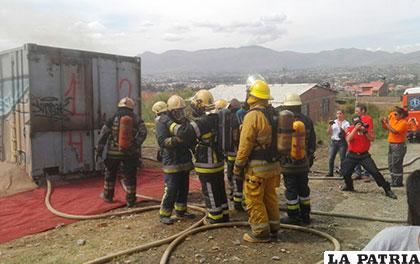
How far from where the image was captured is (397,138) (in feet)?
27.4

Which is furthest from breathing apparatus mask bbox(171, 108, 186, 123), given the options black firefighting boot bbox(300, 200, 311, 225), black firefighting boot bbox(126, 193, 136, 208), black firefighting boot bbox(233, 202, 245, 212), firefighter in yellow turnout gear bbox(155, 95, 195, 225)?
black firefighting boot bbox(300, 200, 311, 225)

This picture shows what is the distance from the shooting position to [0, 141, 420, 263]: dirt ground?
4.85 m

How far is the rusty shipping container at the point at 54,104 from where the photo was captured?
834 centimetres

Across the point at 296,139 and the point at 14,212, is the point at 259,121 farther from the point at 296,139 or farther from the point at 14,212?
the point at 14,212

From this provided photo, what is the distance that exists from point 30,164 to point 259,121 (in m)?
5.33

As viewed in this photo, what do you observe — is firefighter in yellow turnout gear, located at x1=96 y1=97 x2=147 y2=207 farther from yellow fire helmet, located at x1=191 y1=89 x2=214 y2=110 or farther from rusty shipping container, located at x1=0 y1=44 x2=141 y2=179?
rusty shipping container, located at x1=0 y1=44 x2=141 y2=179

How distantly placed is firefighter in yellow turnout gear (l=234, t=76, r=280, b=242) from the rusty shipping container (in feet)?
16.2

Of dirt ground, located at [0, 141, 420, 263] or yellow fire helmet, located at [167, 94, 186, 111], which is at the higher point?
yellow fire helmet, located at [167, 94, 186, 111]

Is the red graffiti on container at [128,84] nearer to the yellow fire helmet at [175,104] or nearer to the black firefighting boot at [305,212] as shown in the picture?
Answer: the yellow fire helmet at [175,104]

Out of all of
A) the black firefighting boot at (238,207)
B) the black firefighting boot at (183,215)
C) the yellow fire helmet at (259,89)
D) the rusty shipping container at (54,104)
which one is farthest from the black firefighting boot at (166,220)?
the rusty shipping container at (54,104)

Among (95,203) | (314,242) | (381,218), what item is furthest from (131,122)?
(381,218)

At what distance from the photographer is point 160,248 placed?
201 inches

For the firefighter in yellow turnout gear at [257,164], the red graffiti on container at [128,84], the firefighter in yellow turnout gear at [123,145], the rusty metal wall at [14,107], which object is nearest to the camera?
the firefighter in yellow turnout gear at [257,164]

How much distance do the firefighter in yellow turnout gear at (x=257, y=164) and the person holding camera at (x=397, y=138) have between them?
13.8 ft
